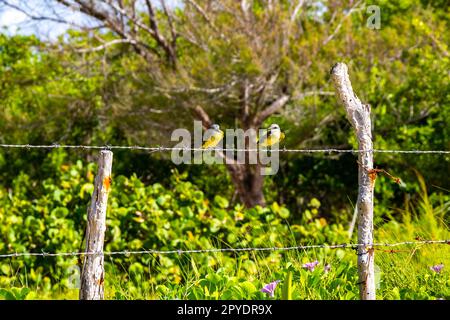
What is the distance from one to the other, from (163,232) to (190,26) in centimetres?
300

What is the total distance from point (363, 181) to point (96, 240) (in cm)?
118

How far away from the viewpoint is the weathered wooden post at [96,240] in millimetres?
2977

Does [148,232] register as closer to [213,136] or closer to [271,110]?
[213,136]

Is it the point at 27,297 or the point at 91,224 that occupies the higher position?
the point at 91,224

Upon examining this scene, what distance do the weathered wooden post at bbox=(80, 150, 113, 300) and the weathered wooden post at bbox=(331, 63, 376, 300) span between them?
1073 mm

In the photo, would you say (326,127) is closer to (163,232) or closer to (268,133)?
(163,232)

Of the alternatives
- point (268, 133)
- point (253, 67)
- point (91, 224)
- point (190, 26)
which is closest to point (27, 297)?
point (91, 224)

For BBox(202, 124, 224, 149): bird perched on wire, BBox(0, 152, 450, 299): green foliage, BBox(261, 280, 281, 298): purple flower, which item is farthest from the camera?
BBox(0, 152, 450, 299): green foliage

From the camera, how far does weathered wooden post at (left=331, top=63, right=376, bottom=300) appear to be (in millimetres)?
2951

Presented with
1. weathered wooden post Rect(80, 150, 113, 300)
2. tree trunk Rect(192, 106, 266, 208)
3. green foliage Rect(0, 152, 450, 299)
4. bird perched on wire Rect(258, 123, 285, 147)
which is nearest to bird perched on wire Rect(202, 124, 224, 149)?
bird perched on wire Rect(258, 123, 285, 147)

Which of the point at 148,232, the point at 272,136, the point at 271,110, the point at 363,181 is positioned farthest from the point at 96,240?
the point at 271,110

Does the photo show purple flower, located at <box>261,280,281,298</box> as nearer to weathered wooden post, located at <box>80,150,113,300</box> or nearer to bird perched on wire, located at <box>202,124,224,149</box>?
weathered wooden post, located at <box>80,150,113,300</box>

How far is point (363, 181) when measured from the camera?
10.0ft

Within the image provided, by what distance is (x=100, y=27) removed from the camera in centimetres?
779
